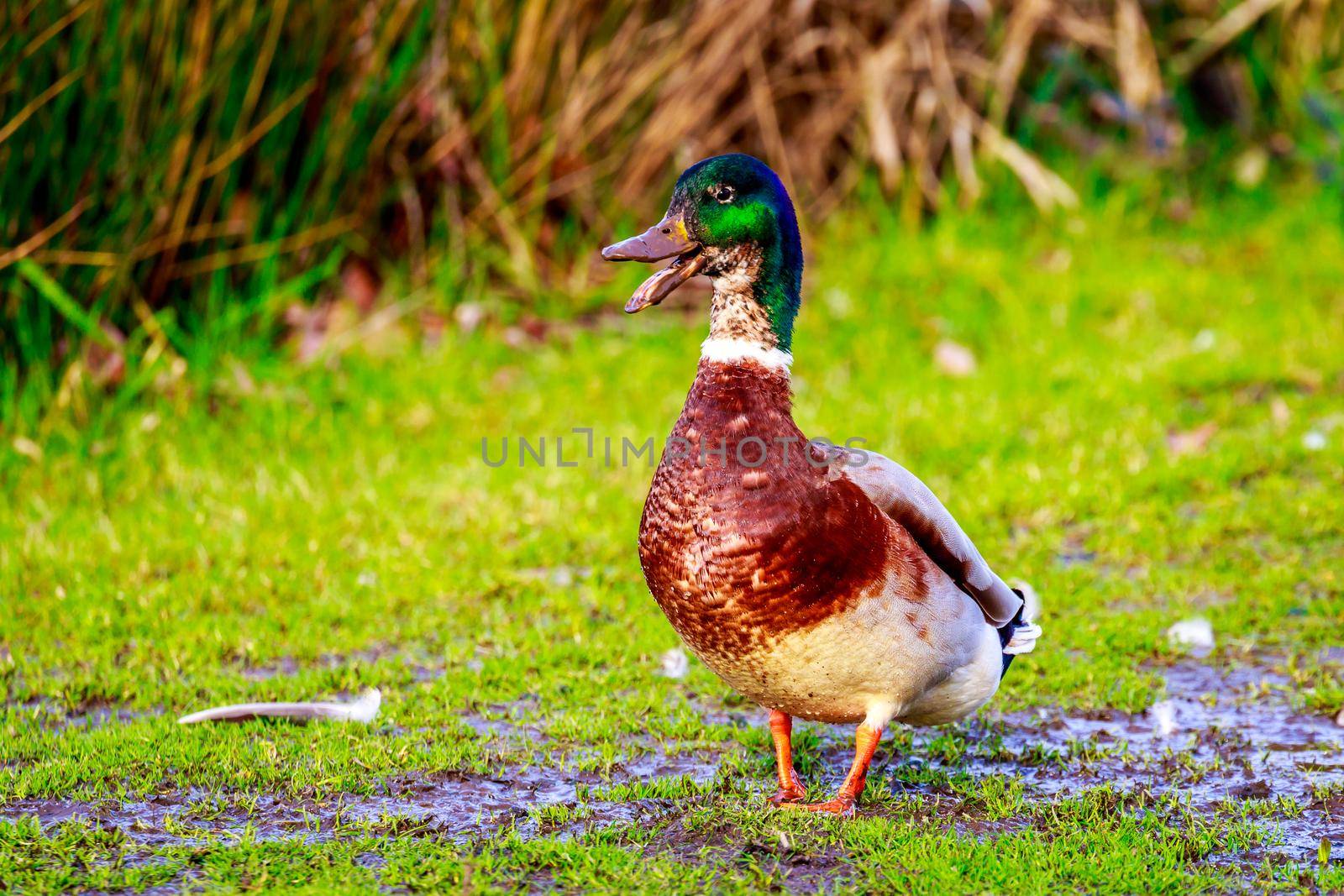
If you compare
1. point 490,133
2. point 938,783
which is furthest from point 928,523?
point 490,133

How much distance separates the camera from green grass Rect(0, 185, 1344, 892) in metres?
3.14

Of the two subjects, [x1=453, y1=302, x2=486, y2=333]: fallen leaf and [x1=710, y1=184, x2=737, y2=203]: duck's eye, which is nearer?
[x1=710, y1=184, x2=737, y2=203]: duck's eye

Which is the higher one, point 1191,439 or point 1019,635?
point 1191,439

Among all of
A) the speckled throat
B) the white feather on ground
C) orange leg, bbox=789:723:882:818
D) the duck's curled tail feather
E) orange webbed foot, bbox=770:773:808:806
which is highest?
the speckled throat

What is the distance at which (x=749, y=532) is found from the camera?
3.13 metres

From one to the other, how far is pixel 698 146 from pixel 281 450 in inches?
113

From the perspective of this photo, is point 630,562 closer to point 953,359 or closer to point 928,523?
point 928,523

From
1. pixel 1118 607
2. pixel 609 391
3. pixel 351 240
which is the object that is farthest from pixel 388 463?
pixel 1118 607

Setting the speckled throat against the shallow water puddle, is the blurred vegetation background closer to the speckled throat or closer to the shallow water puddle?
the shallow water puddle

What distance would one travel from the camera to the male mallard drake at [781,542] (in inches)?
124

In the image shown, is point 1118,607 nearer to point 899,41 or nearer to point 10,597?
point 10,597

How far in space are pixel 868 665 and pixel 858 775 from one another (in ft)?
0.98

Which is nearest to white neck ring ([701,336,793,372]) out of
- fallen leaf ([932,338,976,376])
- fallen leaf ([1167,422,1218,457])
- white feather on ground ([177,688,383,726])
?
white feather on ground ([177,688,383,726])

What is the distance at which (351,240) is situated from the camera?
22.8ft
